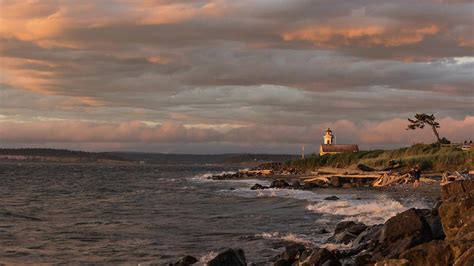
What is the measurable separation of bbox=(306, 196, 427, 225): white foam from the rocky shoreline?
18.8ft

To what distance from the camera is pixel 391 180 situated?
5153cm

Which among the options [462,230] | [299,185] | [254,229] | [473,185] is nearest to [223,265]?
[462,230]

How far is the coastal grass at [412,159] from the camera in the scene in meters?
61.9

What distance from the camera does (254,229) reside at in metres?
27.2

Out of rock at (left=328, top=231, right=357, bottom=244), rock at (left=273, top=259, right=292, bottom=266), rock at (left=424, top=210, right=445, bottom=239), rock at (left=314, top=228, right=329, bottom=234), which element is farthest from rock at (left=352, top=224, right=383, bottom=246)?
rock at (left=314, top=228, right=329, bottom=234)

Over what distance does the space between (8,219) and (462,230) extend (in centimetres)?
2775

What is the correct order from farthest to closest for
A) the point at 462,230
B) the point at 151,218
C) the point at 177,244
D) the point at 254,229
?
the point at 151,218 < the point at 254,229 < the point at 177,244 < the point at 462,230

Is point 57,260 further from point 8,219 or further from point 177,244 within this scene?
point 8,219

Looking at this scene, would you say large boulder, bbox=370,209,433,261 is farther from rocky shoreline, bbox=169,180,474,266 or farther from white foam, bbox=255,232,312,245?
white foam, bbox=255,232,312,245

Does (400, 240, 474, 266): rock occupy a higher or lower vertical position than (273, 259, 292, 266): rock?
higher

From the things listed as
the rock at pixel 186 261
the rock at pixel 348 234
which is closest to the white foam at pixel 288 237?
the rock at pixel 348 234

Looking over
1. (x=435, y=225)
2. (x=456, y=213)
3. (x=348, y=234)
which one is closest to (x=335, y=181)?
(x=348, y=234)

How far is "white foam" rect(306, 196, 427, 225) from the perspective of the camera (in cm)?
2595

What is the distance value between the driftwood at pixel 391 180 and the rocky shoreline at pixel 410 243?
31.7 meters
